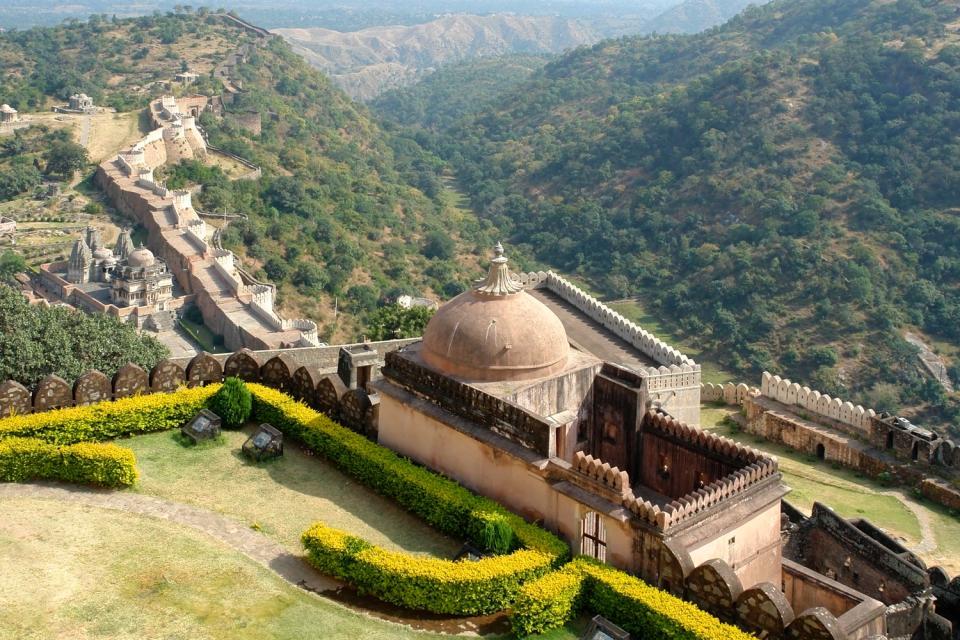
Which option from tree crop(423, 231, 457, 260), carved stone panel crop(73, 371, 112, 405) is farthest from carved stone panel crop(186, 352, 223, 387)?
tree crop(423, 231, 457, 260)

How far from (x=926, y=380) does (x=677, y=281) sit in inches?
835

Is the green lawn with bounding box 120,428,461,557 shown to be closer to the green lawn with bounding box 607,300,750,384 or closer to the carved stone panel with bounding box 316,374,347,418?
the carved stone panel with bounding box 316,374,347,418

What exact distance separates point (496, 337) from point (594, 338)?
11270 mm

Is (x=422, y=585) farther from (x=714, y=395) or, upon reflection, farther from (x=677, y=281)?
(x=677, y=281)

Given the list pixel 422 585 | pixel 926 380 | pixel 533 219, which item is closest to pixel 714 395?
pixel 422 585

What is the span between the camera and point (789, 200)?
66.4 metres

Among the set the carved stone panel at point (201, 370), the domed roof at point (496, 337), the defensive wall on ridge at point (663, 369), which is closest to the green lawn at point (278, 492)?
the carved stone panel at point (201, 370)

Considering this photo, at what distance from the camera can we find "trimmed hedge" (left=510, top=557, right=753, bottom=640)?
1256 centimetres

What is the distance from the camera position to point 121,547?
14602 millimetres

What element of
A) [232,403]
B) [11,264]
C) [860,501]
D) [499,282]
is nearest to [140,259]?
[11,264]

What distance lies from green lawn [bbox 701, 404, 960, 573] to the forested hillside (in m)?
26.6

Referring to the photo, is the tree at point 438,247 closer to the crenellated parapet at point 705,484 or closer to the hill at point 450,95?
the crenellated parapet at point 705,484

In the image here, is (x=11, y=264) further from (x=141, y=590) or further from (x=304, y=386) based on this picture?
(x=141, y=590)

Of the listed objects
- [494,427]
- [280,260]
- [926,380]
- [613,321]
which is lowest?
[926,380]
